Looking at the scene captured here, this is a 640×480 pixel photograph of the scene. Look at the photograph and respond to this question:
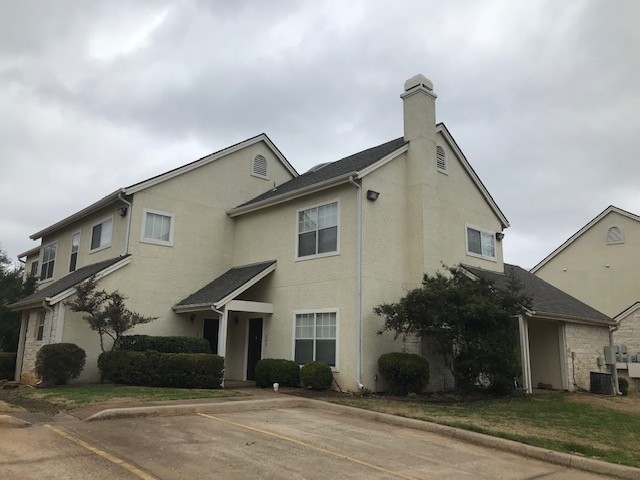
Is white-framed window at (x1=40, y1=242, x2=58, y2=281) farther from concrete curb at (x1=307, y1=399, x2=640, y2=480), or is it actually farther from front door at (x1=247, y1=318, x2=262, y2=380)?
concrete curb at (x1=307, y1=399, x2=640, y2=480)

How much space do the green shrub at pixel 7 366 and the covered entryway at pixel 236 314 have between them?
667 cm

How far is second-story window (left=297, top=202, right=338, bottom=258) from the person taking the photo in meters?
16.5

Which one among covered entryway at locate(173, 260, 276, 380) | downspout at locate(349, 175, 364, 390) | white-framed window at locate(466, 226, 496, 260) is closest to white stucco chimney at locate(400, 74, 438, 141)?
downspout at locate(349, 175, 364, 390)

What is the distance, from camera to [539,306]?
18047mm

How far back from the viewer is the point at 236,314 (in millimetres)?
19641

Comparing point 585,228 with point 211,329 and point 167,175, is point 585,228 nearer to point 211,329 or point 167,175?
point 211,329

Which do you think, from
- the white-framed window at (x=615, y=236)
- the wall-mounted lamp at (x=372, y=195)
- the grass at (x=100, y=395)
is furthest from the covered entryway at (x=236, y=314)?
the white-framed window at (x=615, y=236)

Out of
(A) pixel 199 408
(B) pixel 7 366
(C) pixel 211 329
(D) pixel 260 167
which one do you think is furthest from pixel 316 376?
(B) pixel 7 366

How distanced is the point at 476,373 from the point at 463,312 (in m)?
1.90

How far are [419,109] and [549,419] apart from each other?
34.5 ft

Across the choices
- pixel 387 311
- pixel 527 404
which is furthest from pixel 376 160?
pixel 527 404

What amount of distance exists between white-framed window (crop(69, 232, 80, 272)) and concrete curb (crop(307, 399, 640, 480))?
14852mm

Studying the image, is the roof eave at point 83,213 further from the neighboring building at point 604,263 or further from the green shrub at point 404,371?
the neighboring building at point 604,263

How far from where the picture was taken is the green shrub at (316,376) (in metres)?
15.0
